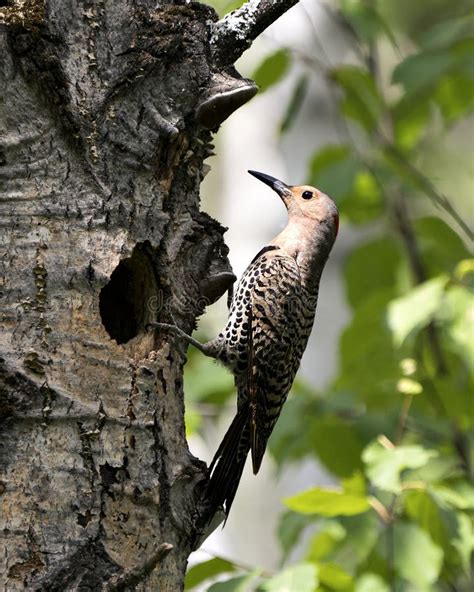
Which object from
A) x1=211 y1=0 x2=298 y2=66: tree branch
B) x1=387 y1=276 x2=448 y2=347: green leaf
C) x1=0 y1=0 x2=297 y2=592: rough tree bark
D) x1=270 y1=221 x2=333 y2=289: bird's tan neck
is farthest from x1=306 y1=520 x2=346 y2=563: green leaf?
x1=211 y1=0 x2=298 y2=66: tree branch

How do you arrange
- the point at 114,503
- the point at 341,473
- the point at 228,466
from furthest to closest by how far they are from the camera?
the point at 341,473 < the point at 228,466 < the point at 114,503

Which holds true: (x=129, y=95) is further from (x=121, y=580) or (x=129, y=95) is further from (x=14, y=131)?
(x=121, y=580)

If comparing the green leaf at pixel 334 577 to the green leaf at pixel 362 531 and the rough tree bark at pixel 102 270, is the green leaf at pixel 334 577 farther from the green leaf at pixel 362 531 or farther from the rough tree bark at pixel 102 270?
the rough tree bark at pixel 102 270

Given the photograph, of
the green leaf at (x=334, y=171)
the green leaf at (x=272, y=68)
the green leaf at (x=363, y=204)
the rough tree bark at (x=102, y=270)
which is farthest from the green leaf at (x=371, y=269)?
the rough tree bark at (x=102, y=270)

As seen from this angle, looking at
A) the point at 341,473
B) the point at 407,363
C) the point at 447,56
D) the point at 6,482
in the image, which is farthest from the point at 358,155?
the point at 6,482

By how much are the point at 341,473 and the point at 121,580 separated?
2122 millimetres

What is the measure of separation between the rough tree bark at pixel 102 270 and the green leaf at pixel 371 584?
0.96 metres

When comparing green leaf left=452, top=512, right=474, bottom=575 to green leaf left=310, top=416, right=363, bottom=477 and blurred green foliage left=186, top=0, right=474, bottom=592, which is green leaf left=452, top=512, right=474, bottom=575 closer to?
blurred green foliage left=186, top=0, right=474, bottom=592

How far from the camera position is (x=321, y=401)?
4.36 meters

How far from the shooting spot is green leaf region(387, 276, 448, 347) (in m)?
3.79

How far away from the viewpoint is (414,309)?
387cm

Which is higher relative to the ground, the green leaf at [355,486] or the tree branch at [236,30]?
the tree branch at [236,30]

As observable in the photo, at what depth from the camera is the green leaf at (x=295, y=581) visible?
3098mm

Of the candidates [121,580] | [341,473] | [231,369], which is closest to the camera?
[121,580]
